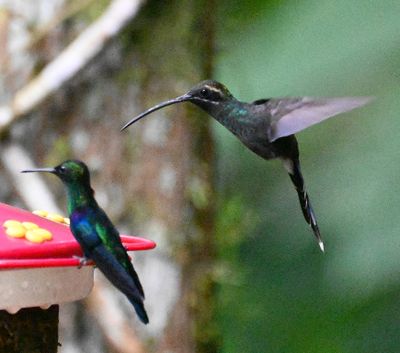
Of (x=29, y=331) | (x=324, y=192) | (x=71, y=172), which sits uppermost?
(x=71, y=172)

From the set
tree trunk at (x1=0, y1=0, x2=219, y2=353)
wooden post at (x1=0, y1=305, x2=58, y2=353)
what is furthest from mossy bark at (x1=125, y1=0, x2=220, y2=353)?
wooden post at (x1=0, y1=305, x2=58, y2=353)

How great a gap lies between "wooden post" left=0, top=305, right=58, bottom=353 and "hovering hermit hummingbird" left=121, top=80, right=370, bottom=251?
481mm

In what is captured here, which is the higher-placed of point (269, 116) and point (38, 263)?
point (269, 116)

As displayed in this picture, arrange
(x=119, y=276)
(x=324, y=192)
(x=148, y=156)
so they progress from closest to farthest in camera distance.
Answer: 1. (x=119, y=276)
2. (x=148, y=156)
3. (x=324, y=192)

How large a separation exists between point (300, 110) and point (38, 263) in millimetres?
685

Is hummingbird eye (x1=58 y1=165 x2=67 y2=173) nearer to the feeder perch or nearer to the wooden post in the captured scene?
the feeder perch

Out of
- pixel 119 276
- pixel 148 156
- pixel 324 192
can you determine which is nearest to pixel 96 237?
pixel 119 276

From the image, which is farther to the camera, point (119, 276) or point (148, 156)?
point (148, 156)

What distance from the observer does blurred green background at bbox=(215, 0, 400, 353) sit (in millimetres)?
6328

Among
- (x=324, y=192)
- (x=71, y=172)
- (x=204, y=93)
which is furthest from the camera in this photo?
(x=324, y=192)

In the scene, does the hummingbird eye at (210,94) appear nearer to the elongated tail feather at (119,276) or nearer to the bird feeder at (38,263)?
the bird feeder at (38,263)

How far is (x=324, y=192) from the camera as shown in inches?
262

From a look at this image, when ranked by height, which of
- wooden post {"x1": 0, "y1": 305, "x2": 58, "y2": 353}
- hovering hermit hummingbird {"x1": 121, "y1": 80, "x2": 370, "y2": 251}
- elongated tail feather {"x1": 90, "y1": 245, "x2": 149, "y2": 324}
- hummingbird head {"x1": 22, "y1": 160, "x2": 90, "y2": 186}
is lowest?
wooden post {"x1": 0, "y1": 305, "x2": 58, "y2": 353}

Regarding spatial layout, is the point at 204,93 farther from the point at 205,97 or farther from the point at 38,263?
the point at 38,263
